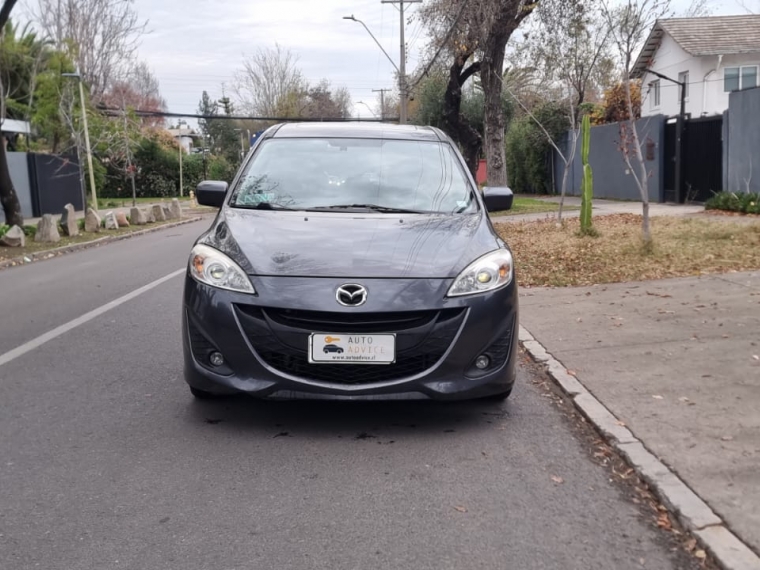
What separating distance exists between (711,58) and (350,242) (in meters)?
29.4

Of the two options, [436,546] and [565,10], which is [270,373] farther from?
[565,10]

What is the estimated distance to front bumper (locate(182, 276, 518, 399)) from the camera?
13.4ft

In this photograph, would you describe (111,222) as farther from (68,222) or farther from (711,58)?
(711,58)

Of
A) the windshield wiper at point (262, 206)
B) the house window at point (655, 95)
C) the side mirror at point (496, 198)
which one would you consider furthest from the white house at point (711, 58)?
the windshield wiper at point (262, 206)

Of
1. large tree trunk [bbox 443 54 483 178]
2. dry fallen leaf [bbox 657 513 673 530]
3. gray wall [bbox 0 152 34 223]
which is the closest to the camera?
dry fallen leaf [bbox 657 513 673 530]

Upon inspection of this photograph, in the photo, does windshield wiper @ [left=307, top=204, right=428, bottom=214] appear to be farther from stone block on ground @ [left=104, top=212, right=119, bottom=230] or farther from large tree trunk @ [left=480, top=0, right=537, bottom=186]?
stone block on ground @ [left=104, top=212, right=119, bottom=230]

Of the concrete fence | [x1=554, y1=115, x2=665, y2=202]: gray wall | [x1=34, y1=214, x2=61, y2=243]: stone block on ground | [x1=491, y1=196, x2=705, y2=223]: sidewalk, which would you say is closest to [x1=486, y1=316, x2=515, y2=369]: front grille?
[x1=491, y1=196, x2=705, y2=223]: sidewalk

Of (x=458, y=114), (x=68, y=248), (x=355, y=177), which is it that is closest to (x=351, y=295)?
(x=355, y=177)

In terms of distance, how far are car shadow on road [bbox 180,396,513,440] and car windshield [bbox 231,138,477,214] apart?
1.26 m

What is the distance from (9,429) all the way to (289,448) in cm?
166

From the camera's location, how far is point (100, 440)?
431 centimetres

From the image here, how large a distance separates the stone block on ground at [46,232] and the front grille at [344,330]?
14.7 metres

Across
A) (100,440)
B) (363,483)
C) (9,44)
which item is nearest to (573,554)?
(363,483)

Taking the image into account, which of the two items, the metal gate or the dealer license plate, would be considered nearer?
the dealer license plate
